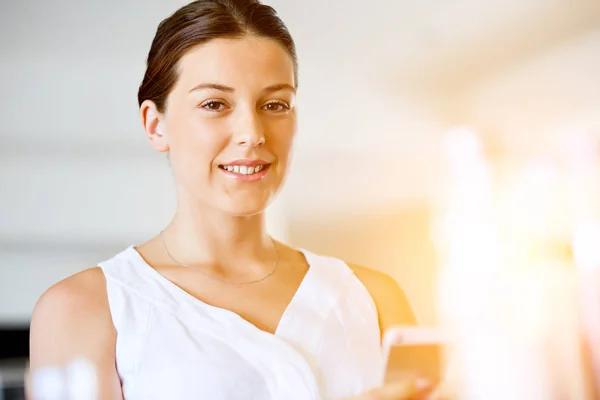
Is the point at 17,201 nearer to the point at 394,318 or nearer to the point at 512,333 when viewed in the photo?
the point at 394,318

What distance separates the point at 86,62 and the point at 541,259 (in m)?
0.82

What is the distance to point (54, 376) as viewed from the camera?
0.95 meters

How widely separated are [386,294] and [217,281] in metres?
0.28

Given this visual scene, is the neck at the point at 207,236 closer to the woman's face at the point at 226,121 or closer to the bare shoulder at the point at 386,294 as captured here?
the woman's face at the point at 226,121

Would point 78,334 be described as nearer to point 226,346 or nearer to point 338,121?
point 226,346

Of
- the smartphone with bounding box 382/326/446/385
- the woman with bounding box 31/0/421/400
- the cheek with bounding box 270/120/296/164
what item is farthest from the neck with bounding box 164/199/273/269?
the smartphone with bounding box 382/326/446/385

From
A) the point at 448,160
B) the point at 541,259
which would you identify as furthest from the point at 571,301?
the point at 448,160

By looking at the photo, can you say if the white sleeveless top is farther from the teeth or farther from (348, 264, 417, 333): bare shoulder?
the teeth

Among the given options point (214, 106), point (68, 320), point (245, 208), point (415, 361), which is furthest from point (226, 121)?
point (415, 361)

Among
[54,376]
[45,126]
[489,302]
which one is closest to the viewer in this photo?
[54,376]

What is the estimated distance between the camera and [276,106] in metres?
1.06

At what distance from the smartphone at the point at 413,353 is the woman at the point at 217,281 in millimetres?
18

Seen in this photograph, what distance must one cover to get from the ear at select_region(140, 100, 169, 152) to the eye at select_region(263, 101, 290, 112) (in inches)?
6.1

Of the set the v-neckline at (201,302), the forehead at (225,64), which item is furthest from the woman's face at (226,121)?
the v-neckline at (201,302)
